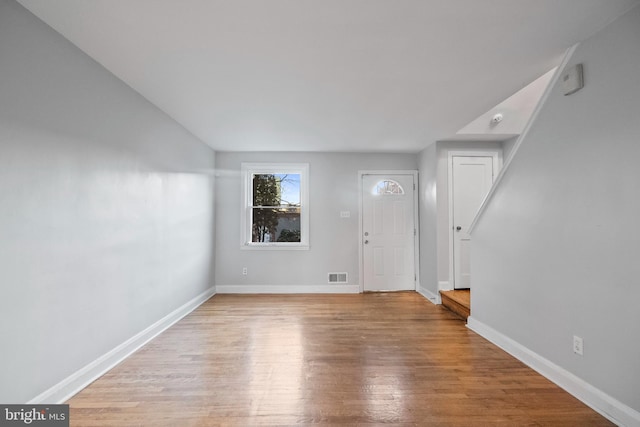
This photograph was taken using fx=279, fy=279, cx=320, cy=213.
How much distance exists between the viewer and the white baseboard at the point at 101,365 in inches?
71.9

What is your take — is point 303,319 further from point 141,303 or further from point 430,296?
point 430,296

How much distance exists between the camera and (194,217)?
4.01m

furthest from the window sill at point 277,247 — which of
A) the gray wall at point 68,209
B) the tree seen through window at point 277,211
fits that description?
the gray wall at point 68,209

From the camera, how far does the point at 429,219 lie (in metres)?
4.44

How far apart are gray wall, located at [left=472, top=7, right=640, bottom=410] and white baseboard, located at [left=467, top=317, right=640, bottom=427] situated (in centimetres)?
4

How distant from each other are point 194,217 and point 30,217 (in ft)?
7.57

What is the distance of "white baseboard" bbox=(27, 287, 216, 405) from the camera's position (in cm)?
183

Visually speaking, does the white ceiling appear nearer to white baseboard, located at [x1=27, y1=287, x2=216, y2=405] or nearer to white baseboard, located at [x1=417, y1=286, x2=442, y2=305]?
white baseboard, located at [x1=27, y1=287, x2=216, y2=405]

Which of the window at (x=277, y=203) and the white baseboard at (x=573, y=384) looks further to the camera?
the window at (x=277, y=203)

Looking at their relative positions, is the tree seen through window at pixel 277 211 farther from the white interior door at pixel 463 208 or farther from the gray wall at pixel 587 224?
the gray wall at pixel 587 224

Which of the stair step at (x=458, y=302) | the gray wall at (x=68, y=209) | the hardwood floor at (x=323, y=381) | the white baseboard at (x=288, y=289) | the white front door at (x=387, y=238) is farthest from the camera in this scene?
the white front door at (x=387, y=238)

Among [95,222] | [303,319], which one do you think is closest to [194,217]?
[95,222]

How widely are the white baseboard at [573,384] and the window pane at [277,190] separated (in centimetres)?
338

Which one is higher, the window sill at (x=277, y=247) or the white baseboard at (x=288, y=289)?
the window sill at (x=277, y=247)
